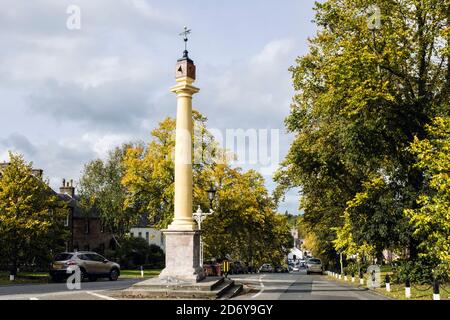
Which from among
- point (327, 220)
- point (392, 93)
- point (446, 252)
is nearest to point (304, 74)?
point (392, 93)

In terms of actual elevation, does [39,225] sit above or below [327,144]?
below

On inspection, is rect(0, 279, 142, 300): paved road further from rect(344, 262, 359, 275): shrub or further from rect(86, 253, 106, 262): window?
rect(344, 262, 359, 275): shrub

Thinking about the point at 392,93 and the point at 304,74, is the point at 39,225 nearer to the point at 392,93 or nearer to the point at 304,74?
the point at 304,74

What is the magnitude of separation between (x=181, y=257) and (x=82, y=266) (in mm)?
13244

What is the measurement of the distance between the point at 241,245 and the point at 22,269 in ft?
62.1

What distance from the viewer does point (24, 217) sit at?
31.9 m

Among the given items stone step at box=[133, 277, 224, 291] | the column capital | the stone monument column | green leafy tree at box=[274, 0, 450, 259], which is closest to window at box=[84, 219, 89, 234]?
green leafy tree at box=[274, 0, 450, 259]

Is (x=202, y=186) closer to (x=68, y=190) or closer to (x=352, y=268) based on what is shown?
(x=352, y=268)

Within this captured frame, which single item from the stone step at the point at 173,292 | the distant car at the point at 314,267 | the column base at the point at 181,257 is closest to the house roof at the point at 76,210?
the distant car at the point at 314,267

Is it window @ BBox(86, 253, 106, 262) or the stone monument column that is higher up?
the stone monument column

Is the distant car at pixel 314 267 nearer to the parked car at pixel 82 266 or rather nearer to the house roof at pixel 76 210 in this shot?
the house roof at pixel 76 210

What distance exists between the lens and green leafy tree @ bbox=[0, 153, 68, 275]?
1243 inches

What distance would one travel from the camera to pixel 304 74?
3091 centimetres

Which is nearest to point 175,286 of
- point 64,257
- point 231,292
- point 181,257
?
point 181,257
